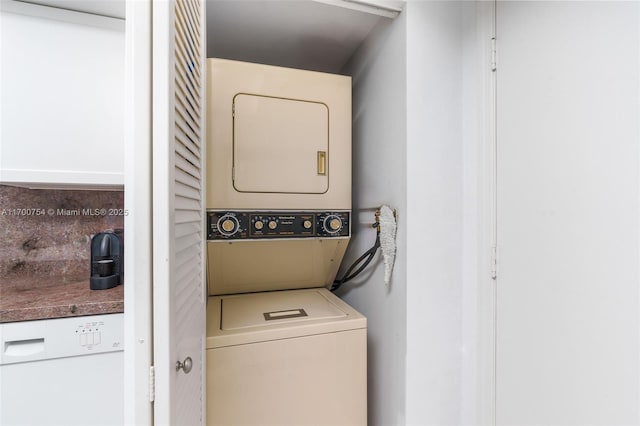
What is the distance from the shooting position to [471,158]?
5.02 feet

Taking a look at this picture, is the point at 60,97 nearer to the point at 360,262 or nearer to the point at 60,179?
the point at 60,179

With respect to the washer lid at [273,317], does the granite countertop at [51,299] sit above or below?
above

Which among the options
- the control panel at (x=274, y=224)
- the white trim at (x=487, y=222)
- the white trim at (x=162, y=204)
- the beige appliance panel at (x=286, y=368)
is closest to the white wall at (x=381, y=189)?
the beige appliance panel at (x=286, y=368)

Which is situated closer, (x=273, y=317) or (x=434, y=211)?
(x=434, y=211)

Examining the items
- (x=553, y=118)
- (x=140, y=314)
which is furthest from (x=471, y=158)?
(x=140, y=314)

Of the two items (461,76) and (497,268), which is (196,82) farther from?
(497,268)

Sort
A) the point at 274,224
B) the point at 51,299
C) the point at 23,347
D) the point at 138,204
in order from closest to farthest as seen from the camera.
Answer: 1. the point at 138,204
2. the point at 23,347
3. the point at 51,299
4. the point at 274,224

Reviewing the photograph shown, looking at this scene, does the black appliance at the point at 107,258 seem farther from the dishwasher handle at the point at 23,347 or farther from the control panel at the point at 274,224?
the control panel at the point at 274,224

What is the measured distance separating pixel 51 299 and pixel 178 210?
4.26 feet

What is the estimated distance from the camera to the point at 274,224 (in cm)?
167

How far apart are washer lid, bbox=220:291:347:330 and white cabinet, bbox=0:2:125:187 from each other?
1.07 metres

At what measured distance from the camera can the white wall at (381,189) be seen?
5.00 feet

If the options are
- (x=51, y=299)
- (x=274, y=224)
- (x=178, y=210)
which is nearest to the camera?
(x=178, y=210)

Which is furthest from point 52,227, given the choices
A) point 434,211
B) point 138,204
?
point 434,211
